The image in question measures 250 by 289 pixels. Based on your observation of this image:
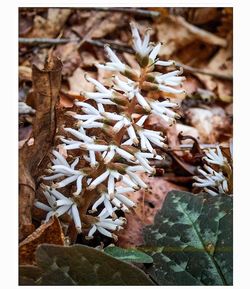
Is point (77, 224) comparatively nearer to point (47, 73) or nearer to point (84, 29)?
point (47, 73)

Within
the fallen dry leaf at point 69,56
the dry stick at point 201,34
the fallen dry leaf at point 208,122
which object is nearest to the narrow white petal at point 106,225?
the fallen dry leaf at point 208,122

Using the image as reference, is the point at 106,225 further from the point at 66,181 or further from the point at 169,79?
the point at 169,79

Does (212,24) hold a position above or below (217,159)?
above

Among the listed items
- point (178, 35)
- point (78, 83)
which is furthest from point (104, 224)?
point (178, 35)

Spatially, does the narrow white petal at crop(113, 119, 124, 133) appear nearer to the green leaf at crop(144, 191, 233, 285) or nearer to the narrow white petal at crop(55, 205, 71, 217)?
the narrow white petal at crop(55, 205, 71, 217)

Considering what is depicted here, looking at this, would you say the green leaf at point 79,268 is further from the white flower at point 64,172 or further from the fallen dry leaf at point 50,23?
the fallen dry leaf at point 50,23

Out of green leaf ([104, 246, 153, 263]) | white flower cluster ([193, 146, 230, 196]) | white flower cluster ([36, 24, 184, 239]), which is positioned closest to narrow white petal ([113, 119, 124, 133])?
white flower cluster ([36, 24, 184, 239])
